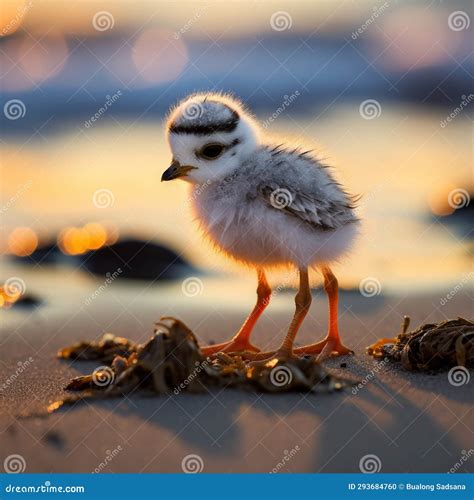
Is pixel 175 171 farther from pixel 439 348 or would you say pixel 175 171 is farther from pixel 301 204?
pixel 439 348

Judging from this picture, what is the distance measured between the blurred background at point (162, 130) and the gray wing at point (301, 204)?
1.49ft

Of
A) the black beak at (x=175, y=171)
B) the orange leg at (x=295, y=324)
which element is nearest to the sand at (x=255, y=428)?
the orange leg at (x=295, y=324)

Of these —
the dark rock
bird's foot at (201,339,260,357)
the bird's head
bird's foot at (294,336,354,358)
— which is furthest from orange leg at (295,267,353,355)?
the dark rock

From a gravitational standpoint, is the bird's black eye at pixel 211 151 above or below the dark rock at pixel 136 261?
above

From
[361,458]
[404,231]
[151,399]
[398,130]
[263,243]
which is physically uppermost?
[398,130]

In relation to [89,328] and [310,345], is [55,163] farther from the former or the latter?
[310,345]

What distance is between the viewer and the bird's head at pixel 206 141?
432 cm

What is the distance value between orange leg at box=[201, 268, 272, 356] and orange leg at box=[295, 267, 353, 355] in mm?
312

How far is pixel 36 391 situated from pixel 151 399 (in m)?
0.69

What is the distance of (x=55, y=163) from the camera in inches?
333

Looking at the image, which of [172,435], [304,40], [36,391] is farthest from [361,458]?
[304,40]

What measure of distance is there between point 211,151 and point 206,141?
67 mm

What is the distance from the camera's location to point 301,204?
417 centimetres

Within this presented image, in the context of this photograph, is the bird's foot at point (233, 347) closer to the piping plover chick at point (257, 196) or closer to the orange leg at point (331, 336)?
the piping plover chick at point (257, 196)
